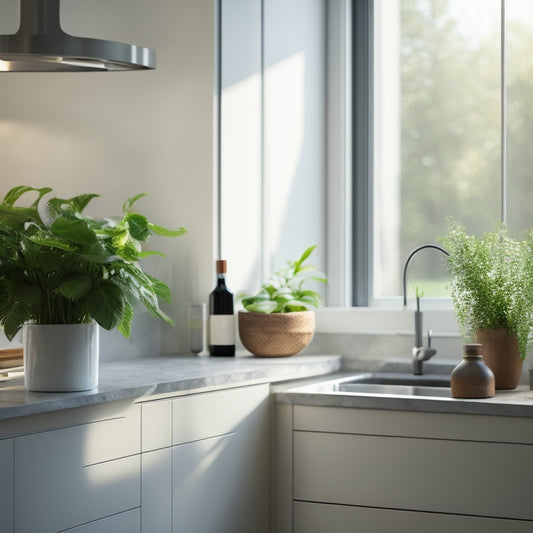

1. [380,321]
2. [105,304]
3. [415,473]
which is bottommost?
[415,473]

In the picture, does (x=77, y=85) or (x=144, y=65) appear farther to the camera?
(x=77, y=85)

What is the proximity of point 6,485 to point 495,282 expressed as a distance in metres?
1.48

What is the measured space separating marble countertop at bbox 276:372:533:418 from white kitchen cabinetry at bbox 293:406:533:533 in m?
0.02

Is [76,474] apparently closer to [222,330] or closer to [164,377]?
[164,377]

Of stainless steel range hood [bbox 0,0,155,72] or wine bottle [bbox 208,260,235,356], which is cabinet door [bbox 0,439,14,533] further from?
wine bottle [bbox 208,260,235,356]

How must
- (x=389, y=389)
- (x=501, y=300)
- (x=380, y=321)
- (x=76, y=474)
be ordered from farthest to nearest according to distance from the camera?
1. (x=380, y=321)
2. (x=389, y=389)
3. (x=501, y=300)
4. (x=76, y=474)

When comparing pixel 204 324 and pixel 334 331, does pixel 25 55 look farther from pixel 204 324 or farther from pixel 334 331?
pixel 334 331

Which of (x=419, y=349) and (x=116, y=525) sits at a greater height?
(x=419, y=349)

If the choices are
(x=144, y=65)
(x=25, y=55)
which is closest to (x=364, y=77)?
(x=144, y=65)

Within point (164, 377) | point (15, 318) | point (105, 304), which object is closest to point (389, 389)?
point (164, 377)

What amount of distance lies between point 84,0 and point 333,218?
120 centimetres

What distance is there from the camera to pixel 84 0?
Answer: 285 centimetres

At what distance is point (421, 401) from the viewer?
228 centimetres

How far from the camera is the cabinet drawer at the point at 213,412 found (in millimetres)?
2191
